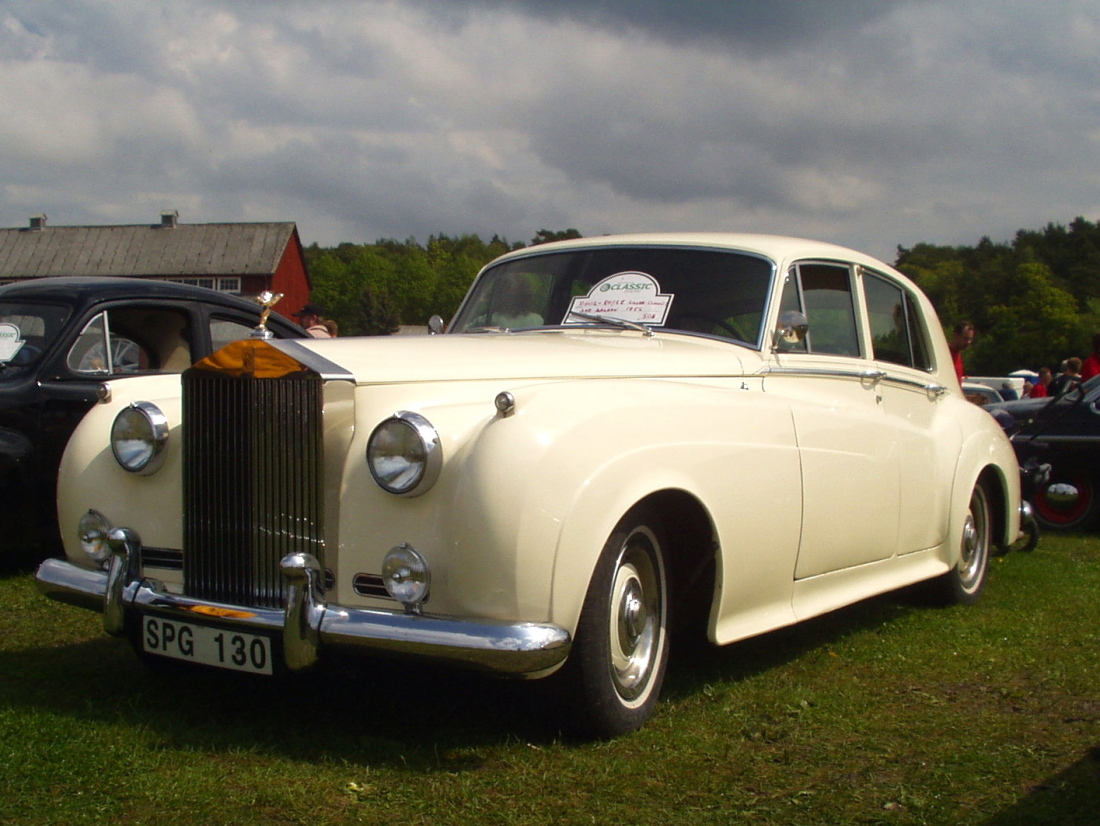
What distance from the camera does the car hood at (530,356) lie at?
350cm

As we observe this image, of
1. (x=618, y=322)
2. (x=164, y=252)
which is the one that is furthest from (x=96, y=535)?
(x=164, y=252)

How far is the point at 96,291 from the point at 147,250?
5117 cm

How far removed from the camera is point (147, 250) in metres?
54.3

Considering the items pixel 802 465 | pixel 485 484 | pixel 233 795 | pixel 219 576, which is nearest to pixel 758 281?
pixel 802 465

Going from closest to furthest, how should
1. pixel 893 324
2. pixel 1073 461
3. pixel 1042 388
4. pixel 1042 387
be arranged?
pixel 893 324 < pixel 1073 461 < pixel 1042 388 < pixel 1042 387

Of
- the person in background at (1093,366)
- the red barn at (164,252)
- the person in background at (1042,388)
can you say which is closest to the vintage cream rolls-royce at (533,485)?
the person in background at (1093,366)

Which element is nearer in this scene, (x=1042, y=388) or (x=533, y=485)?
(x=533, y=485)

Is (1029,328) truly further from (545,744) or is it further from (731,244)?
(545,744)

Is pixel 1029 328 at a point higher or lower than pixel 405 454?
higher

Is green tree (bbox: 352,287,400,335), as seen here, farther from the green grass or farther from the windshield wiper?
the green grass

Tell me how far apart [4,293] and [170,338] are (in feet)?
3.02

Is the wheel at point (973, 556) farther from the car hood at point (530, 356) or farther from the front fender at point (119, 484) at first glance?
the front fender at point (119, 484)

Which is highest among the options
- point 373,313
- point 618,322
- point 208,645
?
point 373,313

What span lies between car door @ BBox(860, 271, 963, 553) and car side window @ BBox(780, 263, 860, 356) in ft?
0.58
